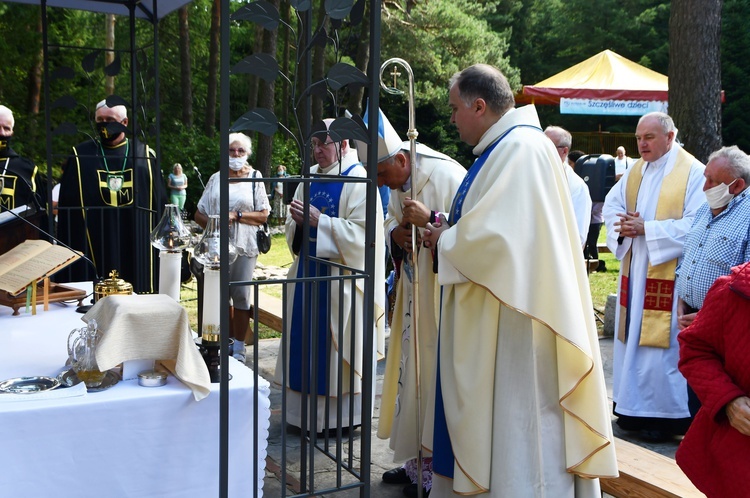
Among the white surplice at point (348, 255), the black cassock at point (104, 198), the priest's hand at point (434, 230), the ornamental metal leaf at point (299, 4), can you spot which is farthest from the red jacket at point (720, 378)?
the black cassock at point (104, 198)

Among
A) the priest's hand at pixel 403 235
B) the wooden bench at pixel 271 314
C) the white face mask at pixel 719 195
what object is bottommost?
the wooden bench at pixel 271 314

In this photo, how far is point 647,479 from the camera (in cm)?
346

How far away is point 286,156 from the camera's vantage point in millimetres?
22641

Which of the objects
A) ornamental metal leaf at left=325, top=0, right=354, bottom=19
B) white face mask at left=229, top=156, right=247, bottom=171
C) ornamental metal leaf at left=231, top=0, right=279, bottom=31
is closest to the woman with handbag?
white face mask at left=229, top=156, right=247, bottom=171

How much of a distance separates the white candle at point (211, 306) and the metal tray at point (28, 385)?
48 cm

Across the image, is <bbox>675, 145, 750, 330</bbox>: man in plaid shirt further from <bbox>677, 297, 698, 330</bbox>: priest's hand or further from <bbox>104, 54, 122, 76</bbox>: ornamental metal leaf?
<bbox>104, 54, 122, 76</bbox>: ornamental metal leaf

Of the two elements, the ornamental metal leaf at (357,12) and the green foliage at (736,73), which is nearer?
the ornamental metal leaf at (357,12)

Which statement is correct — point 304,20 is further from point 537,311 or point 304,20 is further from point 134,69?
point 134,69

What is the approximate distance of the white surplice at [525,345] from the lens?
3.09 meters

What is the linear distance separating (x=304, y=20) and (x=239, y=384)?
4.62ft

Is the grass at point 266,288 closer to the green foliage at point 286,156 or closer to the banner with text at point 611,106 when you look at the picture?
the green foliage at point 286,156

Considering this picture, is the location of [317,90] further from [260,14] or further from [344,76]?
[260,14]

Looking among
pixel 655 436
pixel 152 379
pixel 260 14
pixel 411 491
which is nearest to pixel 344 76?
pixel 260 14

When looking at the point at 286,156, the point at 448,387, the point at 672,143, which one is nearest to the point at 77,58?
the point at 286,156
